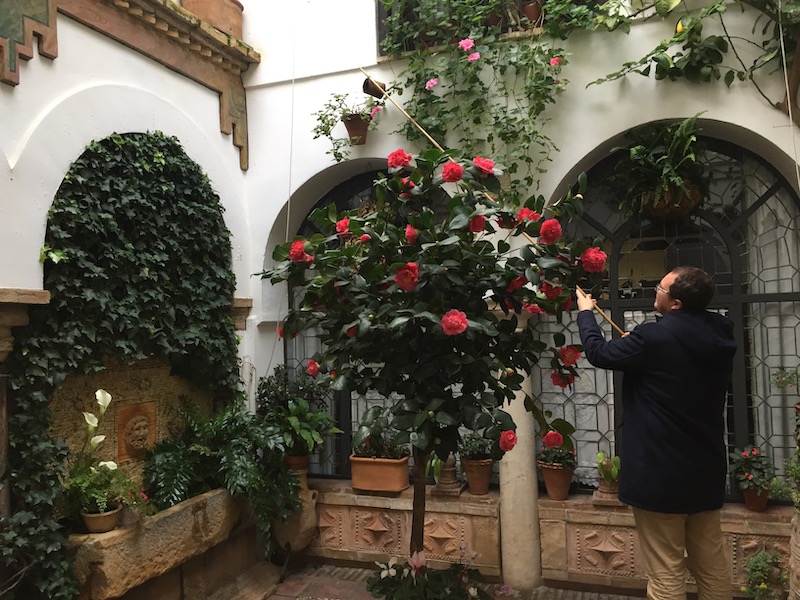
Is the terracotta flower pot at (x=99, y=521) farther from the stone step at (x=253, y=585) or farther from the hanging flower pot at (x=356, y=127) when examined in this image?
the hanging flower pot at (x=356, y=127)

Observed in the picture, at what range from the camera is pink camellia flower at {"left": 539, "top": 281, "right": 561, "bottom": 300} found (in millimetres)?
2521

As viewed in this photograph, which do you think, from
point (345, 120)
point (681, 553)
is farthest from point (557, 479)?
point (345, 120)

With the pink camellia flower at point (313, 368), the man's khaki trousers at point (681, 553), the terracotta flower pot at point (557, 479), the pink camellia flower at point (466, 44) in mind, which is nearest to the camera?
the man's khaki trousers at point (681, 553)

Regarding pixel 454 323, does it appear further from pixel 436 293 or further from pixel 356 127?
pixel 356 127

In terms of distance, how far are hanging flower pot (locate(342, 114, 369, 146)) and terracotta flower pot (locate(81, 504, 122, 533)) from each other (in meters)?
2.80

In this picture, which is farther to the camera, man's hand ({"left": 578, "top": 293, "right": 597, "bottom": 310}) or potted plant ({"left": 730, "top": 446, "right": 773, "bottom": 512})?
potted plant ({"left": 730, "top": 446, "right": 773, "bottom": 512})

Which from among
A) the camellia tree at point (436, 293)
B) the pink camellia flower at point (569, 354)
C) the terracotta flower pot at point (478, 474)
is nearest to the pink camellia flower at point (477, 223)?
the camellia tree at point (436, 293)

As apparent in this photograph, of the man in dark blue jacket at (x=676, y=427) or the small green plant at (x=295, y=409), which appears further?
the small green plant at (x=295, y=409)

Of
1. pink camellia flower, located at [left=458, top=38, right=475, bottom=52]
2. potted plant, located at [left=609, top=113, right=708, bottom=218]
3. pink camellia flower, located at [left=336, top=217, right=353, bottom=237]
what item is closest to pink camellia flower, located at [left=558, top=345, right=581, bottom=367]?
pink camellia flower, located at [left=336, top=217, right=353, bottom=237]

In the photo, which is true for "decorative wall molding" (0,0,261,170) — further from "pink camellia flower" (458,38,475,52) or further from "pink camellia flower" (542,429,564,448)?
"pink camellia flower" (542,429,564,448)

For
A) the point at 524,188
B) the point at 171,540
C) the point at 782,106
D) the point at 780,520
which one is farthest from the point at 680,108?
the point at 171,540

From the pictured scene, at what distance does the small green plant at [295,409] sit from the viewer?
418 centimetres

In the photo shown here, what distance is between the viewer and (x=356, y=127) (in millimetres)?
4398

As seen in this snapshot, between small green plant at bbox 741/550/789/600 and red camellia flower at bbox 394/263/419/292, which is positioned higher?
red camellia flower at bbox 394/263/419/292
